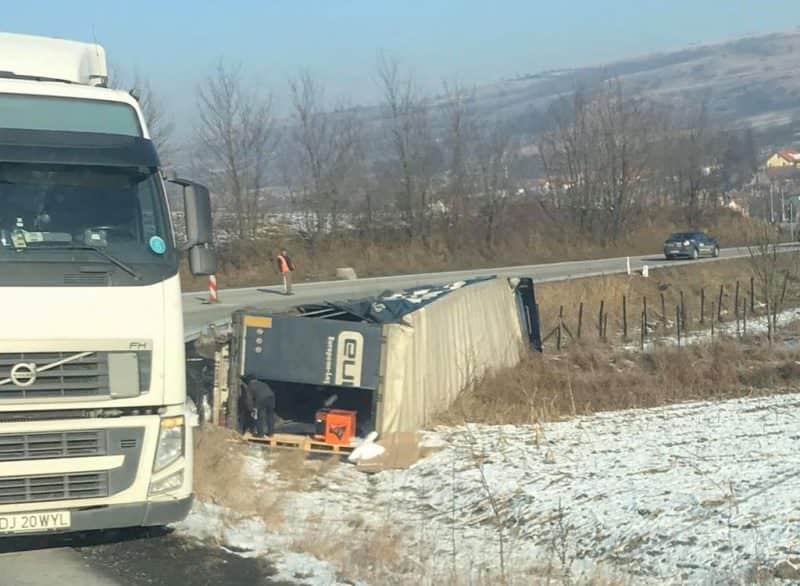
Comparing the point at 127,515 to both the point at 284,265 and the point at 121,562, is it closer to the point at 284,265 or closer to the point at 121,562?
the point at 121,562

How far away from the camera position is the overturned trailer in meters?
13.8

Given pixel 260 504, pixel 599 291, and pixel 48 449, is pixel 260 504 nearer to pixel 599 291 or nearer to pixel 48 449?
pixel 48 449

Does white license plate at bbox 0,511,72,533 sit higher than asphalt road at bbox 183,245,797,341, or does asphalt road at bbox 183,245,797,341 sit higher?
white license plate at bbox 0,511,72,533

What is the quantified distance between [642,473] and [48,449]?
653 cm

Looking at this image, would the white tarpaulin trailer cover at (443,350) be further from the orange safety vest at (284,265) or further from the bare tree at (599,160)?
the bare tree at (599,160)

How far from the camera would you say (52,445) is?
22.3ft

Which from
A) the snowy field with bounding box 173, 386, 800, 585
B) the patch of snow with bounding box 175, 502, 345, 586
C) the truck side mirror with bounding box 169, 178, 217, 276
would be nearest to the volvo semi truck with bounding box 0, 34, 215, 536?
the truck side mirror with bounding box 169, 178, 217, 276

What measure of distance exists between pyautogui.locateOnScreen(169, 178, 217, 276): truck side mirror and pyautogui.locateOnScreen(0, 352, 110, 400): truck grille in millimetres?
1237

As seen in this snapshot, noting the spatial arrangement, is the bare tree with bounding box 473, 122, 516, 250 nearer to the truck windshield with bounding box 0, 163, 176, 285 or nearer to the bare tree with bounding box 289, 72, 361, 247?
the bare tree with bounding box 289, 72, 361, 247

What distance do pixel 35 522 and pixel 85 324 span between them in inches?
50.6

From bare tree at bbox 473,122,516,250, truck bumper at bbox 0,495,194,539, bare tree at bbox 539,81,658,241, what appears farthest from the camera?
bare tree at bbox 539,81,658,241

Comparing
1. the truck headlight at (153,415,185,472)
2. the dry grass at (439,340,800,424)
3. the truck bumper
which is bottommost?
the dry grass at (439,340,800,424)

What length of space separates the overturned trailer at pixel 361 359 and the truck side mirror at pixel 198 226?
588 centimetres

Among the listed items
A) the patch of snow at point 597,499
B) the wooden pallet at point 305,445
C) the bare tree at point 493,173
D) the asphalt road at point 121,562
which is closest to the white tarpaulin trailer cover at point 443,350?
the wooden pallet at point 305,445
